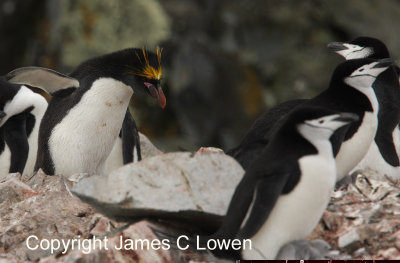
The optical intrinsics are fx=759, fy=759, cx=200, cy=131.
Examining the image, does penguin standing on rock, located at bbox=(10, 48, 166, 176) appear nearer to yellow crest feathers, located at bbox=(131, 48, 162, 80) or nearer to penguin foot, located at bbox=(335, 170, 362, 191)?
yellow crest feathers, located at bbox=(131, 48, 162, 80)

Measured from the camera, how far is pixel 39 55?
12578 mm

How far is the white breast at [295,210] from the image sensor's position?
121 inches

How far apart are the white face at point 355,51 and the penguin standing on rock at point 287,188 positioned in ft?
6.17

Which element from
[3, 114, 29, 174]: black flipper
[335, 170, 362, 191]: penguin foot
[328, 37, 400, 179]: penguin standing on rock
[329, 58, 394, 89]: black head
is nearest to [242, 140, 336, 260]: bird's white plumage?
[329, 58, 394, 89]: black head

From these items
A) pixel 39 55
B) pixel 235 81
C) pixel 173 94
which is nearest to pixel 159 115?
pixel 173 94

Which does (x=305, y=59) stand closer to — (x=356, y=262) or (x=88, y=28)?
(x=88, y=28)

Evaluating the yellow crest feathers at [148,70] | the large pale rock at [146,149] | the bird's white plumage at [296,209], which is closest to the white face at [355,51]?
the yellow crest feathers at [148,70]

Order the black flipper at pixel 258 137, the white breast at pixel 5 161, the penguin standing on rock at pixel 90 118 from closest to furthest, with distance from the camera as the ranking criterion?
the black flipper at pixel 258 137 < the penguin standing on rock at pixel 90 118 < the white breast at pixel 5 161

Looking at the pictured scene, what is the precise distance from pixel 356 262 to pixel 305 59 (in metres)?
10.5

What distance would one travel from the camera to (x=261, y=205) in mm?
2992

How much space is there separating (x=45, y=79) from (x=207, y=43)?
8245 millimetres

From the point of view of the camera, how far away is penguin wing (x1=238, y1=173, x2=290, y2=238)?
299 centimetres

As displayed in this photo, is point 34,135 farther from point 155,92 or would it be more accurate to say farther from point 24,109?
point 155,92

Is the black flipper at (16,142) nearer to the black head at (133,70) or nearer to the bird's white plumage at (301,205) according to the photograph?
the black head at (133,70)
